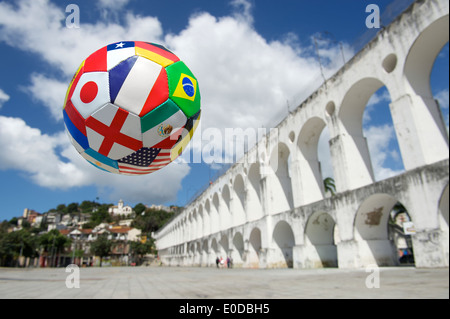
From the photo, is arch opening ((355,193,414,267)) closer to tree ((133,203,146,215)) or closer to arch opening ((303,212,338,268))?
arch opening ((303,212,338,268))

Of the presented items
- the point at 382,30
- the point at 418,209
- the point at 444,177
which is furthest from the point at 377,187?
the point at 382,30

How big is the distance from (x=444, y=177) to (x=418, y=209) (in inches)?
59.9

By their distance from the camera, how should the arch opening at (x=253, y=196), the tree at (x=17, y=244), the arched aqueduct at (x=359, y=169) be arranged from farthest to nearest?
the tree at (x=17, y=244) < the arch opening at (x=253, y=196) < the arched aqueduct at (x=359, y=169)

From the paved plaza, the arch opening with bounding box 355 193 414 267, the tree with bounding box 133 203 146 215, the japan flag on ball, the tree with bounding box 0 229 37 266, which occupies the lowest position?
the paved plaza

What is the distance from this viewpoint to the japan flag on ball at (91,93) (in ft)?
8.32

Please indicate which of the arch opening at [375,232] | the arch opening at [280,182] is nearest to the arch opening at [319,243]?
the arch opening at [375,232]

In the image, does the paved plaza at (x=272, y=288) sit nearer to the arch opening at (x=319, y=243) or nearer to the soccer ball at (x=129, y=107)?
the soccer ball at (x=129, y=107)

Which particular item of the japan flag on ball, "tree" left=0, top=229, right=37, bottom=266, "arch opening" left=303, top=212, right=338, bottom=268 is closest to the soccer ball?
the japan flag on ball

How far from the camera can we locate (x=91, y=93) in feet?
8.50

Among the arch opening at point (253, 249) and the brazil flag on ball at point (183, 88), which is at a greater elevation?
the brazil flag on ball at point (183, 88)

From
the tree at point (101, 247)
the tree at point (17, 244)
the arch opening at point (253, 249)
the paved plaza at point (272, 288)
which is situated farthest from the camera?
the tree at point (101, 247)

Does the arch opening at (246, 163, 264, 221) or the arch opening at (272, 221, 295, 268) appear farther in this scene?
the arch opening at (246, 163, 264, 221)

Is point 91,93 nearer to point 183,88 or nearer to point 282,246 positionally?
point 183,88

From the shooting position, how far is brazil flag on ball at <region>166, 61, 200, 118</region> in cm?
273
